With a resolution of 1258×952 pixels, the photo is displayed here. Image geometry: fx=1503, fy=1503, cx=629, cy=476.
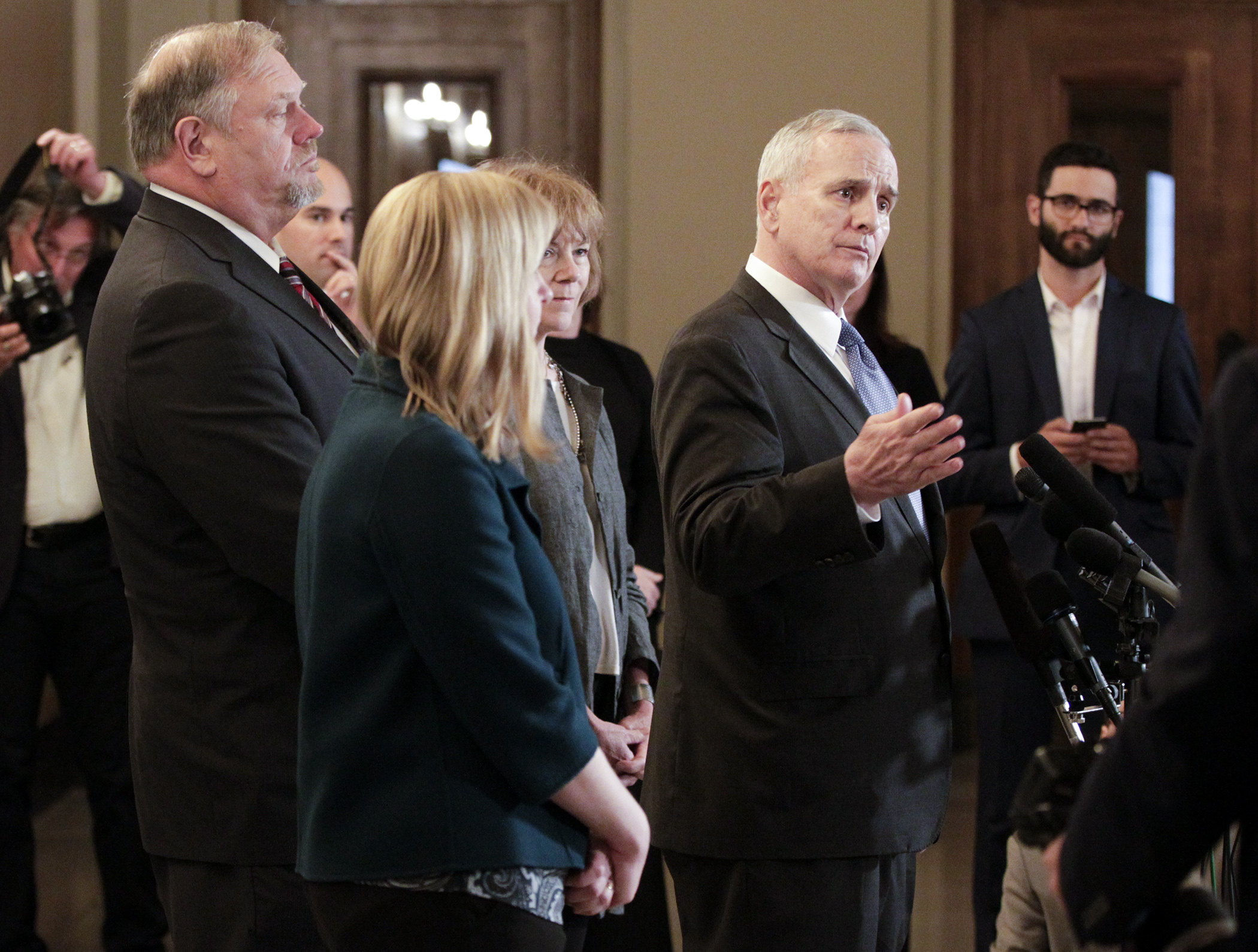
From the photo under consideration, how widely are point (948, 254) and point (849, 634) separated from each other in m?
3.29

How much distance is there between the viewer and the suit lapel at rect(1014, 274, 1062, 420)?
3350 mm

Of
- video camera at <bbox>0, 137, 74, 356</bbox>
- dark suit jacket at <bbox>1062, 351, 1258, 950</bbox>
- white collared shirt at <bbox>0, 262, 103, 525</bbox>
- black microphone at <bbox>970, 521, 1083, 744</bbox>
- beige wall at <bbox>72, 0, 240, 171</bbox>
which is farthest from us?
beige wall at <bbox>72, 0, 240, 171</bbox>

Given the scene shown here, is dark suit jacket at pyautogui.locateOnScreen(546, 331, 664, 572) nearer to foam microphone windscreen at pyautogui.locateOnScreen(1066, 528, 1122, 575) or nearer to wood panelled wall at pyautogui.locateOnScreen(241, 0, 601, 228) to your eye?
foam microphone windscreen at pyautogui.locateOnScreen(1066, 528, 1122, 575)

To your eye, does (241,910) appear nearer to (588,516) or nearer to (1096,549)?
(588,516)

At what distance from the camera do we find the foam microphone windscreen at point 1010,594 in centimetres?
202

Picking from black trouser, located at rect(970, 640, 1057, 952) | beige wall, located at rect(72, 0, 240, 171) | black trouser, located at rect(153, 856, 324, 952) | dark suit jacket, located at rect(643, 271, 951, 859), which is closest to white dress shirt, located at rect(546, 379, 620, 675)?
dark suit jacket, located at rect(643, 271, 951, 859)

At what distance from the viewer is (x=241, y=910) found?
1730 millimetres

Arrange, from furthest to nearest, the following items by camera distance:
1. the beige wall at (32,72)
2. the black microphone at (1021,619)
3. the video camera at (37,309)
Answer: the beige wall at (32,72) → the video camera at (37,309) → the black microphone at (1021,619)

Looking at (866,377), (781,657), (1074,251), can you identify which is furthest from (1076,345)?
(781,657)

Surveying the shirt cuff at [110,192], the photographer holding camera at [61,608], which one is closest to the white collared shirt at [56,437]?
the photographer holding camera at [61,608]

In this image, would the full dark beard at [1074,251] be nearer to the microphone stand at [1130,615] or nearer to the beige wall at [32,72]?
the microphone stand at [1130,615]

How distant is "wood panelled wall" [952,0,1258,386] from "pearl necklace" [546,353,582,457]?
309 cm

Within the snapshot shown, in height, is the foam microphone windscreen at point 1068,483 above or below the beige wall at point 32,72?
below

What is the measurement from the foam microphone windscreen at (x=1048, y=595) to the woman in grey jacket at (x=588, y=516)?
534 mm
